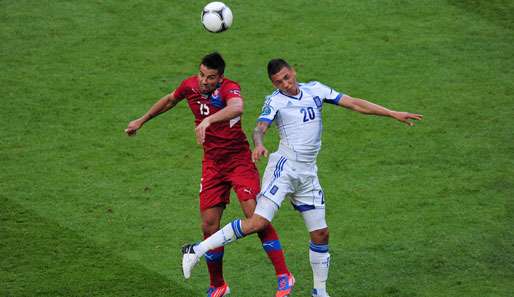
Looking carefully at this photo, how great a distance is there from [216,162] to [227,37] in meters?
6.82

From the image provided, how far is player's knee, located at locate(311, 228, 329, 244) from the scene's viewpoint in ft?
30.5

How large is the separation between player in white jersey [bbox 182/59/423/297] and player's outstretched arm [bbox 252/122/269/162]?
3cm

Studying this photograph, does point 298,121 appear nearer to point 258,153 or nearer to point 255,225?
point 258,153

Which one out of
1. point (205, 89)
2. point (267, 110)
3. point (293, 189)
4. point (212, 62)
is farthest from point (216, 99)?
point (293, 189)

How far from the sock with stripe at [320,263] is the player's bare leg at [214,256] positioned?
95 cm

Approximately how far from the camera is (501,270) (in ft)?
32.9

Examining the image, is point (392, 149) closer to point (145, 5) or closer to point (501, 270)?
point (501, 270)

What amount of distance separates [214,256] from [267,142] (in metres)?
3.86

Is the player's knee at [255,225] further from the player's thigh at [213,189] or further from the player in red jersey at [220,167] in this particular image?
the player's thigh at [213,189]

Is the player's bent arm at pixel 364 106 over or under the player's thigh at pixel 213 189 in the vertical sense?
over

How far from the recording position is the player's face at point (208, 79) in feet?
29.7

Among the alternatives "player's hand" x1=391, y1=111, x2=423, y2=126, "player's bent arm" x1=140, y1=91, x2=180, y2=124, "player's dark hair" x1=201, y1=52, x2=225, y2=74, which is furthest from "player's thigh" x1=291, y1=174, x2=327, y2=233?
"player's bent arm" x1=140, y1=91, x2=180, y2=124

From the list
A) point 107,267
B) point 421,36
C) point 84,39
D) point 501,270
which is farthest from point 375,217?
point 84,39

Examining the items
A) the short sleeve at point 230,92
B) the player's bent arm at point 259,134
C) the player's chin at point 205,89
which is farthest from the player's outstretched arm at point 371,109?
Answer: the player's chin at point 205,89
